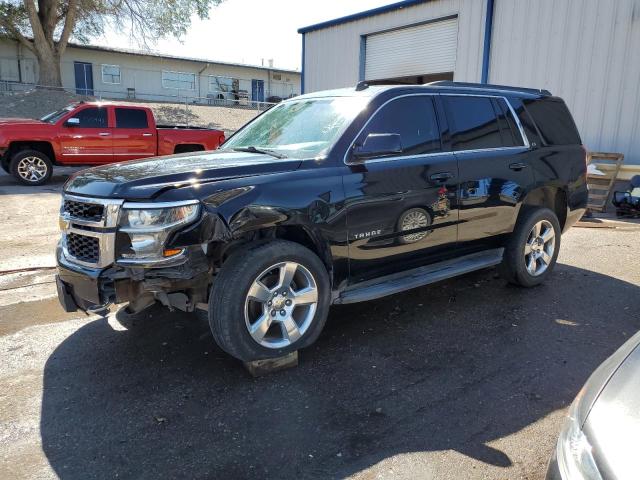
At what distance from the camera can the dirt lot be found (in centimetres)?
269

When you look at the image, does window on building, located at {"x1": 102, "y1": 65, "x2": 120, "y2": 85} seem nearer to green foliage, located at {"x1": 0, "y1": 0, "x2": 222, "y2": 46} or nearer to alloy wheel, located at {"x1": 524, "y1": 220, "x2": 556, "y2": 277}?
green foliage, located at {"x1": 0, "y1": 0, "x2": 222, "y2": 46}

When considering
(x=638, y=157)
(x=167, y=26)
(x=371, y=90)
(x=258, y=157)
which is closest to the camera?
(x=258, y=157)

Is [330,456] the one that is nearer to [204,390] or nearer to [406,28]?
[204,390]

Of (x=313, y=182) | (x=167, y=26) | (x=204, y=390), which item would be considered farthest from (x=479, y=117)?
(x=167, y=26)

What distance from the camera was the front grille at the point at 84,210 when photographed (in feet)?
10.9

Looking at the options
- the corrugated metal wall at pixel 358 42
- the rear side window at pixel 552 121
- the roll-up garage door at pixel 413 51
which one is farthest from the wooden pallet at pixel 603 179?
the rear side window at pixel 552 121

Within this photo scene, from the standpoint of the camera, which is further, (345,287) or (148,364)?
(345,287)

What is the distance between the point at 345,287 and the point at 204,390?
4.20 feet

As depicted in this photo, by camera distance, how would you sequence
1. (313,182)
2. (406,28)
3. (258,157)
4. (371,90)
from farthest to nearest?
(406,28) → (371,90) → (258,157) → (313,182)

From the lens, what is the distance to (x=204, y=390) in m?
3.36

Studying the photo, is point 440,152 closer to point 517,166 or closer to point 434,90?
point 434,90

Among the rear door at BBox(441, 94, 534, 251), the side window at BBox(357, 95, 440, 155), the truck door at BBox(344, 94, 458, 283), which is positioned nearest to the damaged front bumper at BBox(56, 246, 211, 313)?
the truck door at BBox(344, 94, 458, 283)

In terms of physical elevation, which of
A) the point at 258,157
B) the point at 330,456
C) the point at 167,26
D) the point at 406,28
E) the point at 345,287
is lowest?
the point at 330,456

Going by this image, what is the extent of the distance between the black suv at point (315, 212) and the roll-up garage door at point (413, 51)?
10.2 m
